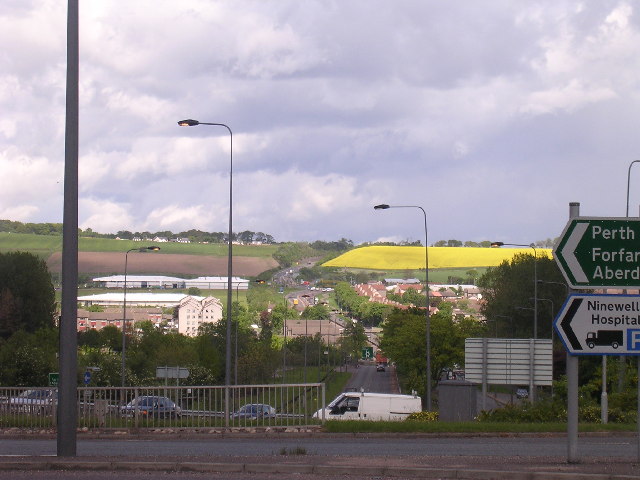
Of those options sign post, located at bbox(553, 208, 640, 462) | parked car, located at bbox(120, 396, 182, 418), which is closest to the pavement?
sign post, located at bbox(553, 208, 640, 462)

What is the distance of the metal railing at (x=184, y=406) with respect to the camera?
2105cm

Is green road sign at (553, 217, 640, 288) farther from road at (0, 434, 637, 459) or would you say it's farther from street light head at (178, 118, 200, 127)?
street light head at (178, 118, 200, 127)

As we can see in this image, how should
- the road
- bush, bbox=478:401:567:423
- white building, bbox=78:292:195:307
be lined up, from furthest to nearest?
white building, bbox=78:292:195:307 < bush, bbox=478:401:567:423 < the road

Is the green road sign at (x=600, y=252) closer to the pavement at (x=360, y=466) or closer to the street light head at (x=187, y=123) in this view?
the pavement at (x=360, y=466)

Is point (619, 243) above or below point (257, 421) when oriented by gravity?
above

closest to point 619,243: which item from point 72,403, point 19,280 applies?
point 72,403

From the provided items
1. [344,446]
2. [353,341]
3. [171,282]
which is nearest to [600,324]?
[344,446]

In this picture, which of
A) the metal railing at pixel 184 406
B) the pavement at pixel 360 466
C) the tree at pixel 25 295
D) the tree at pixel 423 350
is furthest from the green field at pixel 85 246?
the pavement at pixel 360 466

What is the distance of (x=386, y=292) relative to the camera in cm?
19300

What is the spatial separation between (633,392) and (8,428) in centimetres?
2002

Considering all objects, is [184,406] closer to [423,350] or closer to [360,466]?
[360,466]

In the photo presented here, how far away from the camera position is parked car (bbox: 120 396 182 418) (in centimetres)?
2134

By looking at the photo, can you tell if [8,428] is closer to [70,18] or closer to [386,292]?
[70,18]

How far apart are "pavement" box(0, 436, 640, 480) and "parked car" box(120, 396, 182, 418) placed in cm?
848
